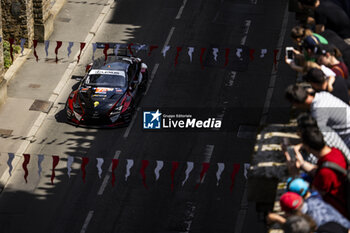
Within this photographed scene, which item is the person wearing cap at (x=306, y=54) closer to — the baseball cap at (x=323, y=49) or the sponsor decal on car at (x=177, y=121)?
the baseball cap at (x=323, y=49)

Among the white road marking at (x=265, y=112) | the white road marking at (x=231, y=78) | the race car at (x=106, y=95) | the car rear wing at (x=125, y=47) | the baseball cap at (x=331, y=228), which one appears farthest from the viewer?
the car rear wing at (x=125, y=47)

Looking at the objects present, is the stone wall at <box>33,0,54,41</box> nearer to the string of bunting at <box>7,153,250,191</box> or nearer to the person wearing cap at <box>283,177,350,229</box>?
the string of bunting at <box>7,153,250,191</box>

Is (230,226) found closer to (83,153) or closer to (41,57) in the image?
(83,153)

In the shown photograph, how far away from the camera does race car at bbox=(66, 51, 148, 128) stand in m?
35.7

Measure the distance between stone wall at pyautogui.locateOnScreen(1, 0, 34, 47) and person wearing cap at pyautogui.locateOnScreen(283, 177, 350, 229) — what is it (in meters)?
27.7

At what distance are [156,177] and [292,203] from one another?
1764 centimetres

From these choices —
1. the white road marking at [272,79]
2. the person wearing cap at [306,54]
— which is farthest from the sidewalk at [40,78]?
the person wearing cap at [306,54]

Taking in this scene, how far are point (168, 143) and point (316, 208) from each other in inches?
771

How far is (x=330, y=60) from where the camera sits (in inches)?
833

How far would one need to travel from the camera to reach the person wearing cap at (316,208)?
15359 mm

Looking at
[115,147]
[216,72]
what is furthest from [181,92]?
[115,147]

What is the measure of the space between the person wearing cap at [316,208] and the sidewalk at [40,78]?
1876 centimetres

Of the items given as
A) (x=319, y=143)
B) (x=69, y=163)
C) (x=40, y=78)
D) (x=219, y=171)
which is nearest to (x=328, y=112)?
(x=319, y=143)

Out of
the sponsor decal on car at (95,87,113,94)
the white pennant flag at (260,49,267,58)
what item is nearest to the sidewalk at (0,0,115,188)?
the sponsor decal on car at (95,87,113,94)
